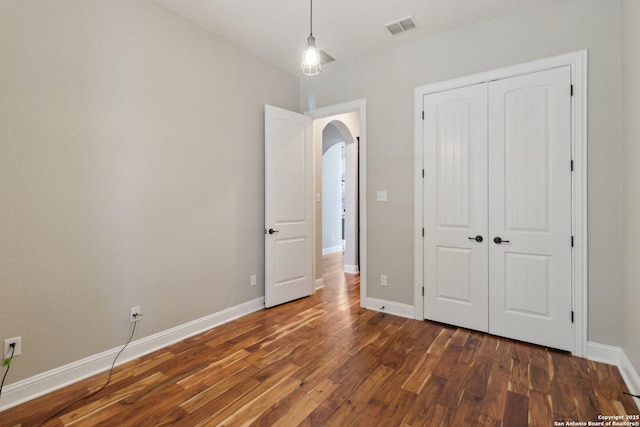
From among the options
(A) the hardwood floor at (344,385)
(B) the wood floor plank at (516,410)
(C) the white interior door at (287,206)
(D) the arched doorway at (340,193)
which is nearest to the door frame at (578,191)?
(A) the hardwood floor at (344,385)

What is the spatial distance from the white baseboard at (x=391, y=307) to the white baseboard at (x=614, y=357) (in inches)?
56.2

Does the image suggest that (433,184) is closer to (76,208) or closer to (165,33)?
(165,33)

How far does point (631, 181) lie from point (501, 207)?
0.85m

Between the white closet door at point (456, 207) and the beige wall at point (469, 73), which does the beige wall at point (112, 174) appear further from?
the white closet door at point (456, 207)

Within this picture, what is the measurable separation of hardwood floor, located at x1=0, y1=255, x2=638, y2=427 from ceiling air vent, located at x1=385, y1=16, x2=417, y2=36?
2.91 metres

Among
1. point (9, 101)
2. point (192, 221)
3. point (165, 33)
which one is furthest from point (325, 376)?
point (165, 33)

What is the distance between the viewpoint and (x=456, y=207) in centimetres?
299

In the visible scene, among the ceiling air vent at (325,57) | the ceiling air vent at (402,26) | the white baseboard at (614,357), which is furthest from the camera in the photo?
the ceiling air vent at (325,57)

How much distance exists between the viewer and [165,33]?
2.66 m

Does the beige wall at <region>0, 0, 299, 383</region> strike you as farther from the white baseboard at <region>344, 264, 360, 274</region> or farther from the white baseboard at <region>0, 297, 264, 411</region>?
the white baseboard at <region>344, 264, 360, 274</region>

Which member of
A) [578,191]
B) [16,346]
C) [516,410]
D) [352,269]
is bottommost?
[516,410]

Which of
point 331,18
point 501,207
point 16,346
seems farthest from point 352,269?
point 16,346

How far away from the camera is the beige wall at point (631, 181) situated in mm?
1925

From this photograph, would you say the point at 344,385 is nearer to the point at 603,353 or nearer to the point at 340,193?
the point at 603,353
